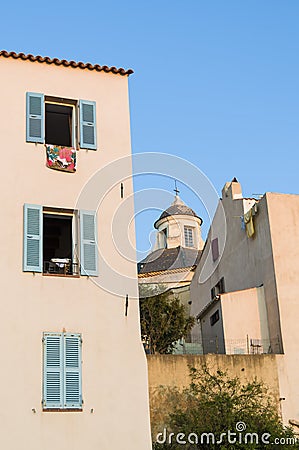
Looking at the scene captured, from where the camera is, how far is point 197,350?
1288 inches

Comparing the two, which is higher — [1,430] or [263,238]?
[263,238]

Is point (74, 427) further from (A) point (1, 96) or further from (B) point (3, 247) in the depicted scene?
(A) point (1, 96)

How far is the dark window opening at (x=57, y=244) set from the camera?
21180mm

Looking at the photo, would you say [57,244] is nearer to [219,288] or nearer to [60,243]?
[60,243]

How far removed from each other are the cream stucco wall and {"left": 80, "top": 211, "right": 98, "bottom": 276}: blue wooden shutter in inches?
7.5

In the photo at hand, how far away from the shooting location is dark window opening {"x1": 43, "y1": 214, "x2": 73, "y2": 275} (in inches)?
834

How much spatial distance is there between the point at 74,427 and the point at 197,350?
14643 millimetres

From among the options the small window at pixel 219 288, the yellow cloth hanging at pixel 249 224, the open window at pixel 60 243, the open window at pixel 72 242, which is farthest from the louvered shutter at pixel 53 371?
the small window at pixel 219 288

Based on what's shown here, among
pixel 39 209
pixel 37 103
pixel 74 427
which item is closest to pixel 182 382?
pixel 74 427

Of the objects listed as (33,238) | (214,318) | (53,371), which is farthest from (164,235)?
(53,371)

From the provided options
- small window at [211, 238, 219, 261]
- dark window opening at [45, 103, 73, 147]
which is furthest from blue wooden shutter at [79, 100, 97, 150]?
small window at [211, 238, 219, 261]

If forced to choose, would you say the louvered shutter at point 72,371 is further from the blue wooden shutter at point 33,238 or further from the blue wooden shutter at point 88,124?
the blue wooden shutter at point 88,124

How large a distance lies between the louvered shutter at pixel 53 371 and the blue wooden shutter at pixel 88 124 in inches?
231

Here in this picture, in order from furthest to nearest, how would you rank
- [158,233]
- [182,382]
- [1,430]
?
[158,233] → [182,382] → [1,430]
